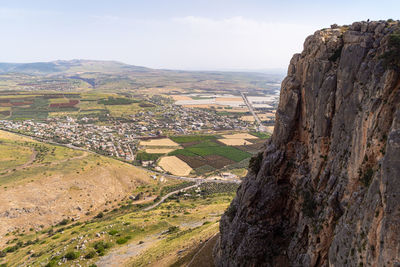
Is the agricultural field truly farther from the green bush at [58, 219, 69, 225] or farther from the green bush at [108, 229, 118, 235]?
→ the green bush at [108, 229, 118, 235]

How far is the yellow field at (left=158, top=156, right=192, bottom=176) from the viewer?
14412 cm

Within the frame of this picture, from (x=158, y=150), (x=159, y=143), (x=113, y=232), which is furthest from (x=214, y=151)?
(x=113, y=232)

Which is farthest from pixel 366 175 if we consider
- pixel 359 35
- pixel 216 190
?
pixel 216 190

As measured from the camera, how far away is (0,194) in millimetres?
91062

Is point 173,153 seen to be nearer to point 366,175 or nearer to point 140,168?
point 140,168

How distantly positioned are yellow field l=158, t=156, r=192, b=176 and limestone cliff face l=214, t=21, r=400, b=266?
337 ft

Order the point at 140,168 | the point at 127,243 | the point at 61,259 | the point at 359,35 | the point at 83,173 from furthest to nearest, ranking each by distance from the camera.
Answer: the point at 140,168 → the point at 83,173 → the point at 127,243 → the point at 61,259 → the point at 359,35

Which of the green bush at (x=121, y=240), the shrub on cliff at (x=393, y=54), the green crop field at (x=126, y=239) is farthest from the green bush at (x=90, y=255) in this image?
the shrub on cliff at (x=393, y=54)

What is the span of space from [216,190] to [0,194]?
84.8m

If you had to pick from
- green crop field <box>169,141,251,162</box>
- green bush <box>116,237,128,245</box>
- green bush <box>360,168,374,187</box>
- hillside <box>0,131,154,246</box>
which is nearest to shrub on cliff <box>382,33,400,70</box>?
green bush <box>360,168,374,187</box>

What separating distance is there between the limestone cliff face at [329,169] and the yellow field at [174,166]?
102865mm

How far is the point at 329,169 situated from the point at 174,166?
126m

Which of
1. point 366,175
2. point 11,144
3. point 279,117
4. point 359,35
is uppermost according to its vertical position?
point 359,35

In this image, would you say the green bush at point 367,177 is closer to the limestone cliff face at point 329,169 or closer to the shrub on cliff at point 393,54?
the limestone cliff face at point 329,169
